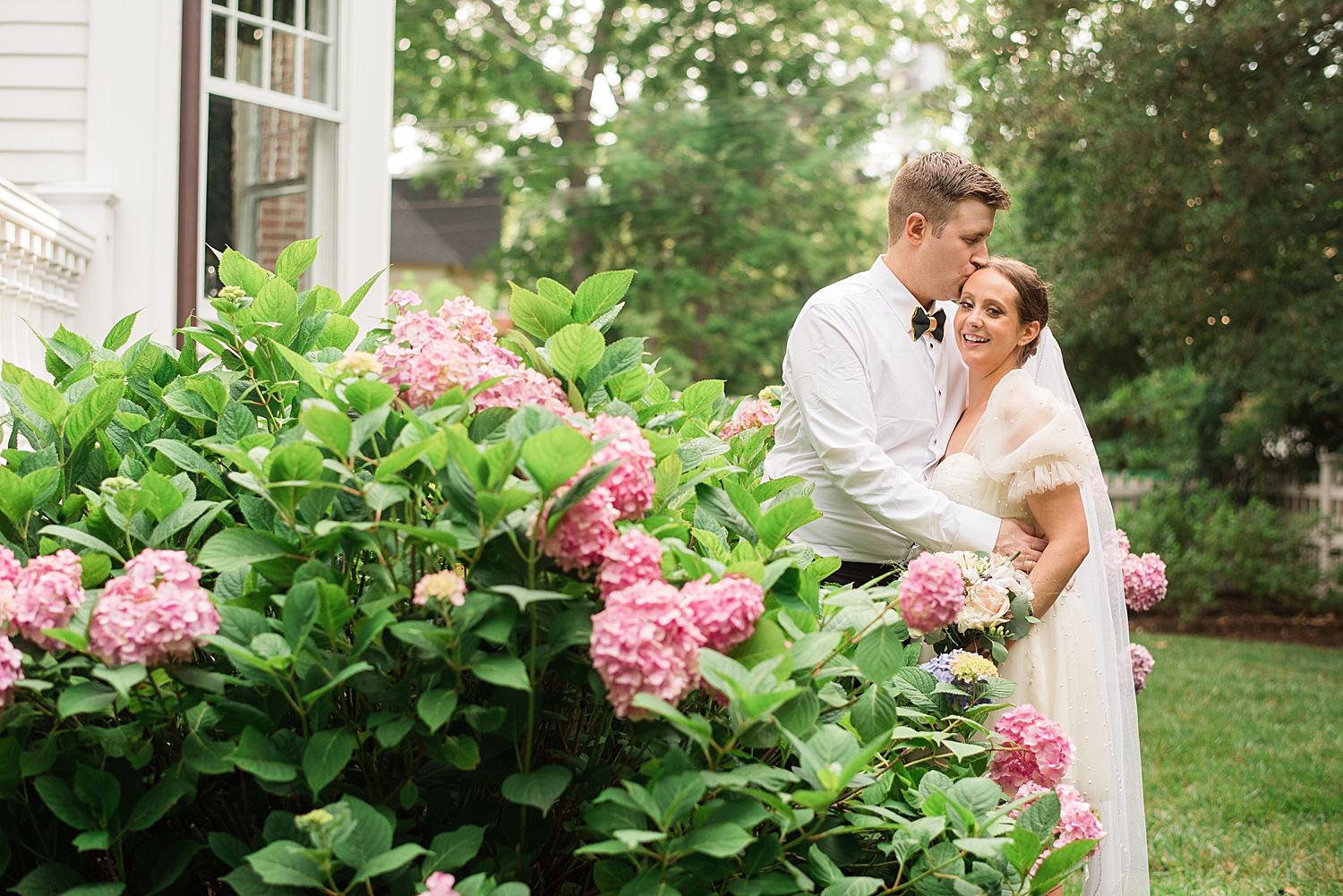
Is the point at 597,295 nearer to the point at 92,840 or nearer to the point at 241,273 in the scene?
the point at 241,273

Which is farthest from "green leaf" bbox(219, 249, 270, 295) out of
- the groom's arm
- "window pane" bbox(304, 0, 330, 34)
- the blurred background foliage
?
the blurred background foliage

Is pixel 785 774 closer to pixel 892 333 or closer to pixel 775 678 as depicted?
pixel 775 678

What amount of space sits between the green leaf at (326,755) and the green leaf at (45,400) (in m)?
0.79

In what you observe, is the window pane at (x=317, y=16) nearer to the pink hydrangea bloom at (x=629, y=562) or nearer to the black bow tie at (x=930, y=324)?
the black bow tie at (x=930, y=324)

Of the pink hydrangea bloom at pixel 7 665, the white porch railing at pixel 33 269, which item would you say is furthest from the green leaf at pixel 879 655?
the white porch railing at pixel 33 269

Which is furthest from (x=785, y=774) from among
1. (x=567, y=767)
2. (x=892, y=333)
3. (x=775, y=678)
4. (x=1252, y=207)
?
(x=1252, y=207)

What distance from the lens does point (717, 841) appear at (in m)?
1.38

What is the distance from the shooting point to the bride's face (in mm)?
3086

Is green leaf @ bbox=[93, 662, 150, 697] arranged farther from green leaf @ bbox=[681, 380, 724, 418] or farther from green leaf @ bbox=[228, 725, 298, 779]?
green leaf @ bbox=[681, 380, 724, 418]

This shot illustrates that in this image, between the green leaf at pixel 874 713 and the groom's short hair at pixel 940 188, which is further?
the groom's short hair at pixel 940 188

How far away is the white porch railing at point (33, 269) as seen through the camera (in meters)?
4.42

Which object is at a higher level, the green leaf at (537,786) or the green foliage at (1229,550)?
the green leaf at (537,786)

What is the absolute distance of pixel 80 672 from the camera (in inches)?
61.8

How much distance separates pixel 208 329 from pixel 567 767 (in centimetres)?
107
